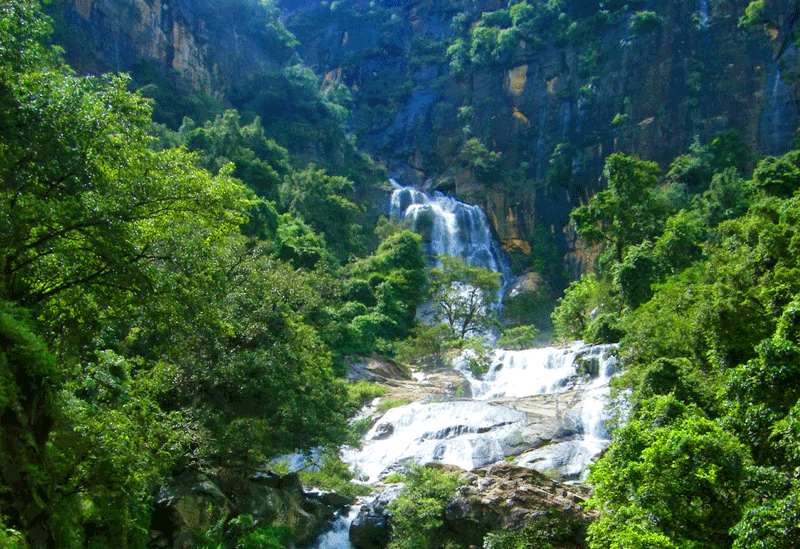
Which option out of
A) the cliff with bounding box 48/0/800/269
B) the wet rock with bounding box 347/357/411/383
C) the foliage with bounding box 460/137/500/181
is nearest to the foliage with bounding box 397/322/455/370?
the wet rock with bounding box 347/357/411/383

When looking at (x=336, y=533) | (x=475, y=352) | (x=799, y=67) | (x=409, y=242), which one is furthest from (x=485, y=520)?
(x=799, y=67)

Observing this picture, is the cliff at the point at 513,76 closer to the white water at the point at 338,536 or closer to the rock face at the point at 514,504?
the rock face at the point at 514,504

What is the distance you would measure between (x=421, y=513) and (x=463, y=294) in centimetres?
2129

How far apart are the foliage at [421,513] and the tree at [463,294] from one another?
18703mm

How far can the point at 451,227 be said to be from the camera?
4559 cm

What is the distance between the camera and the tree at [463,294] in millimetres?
34031

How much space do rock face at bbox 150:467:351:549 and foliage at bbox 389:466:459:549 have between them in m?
2.33

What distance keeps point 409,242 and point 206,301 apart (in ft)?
85.4

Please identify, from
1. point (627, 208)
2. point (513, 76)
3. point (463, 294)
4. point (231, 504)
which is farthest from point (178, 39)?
point (231, 504)

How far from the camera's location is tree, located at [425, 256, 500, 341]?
1340 inches

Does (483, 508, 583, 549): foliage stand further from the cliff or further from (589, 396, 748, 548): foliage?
the cliff

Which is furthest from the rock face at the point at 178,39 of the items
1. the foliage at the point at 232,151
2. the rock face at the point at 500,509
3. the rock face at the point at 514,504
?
the rock face at the point at 514,504

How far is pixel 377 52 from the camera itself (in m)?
64.2

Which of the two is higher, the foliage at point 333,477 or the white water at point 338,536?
the foliage at point 333,477
